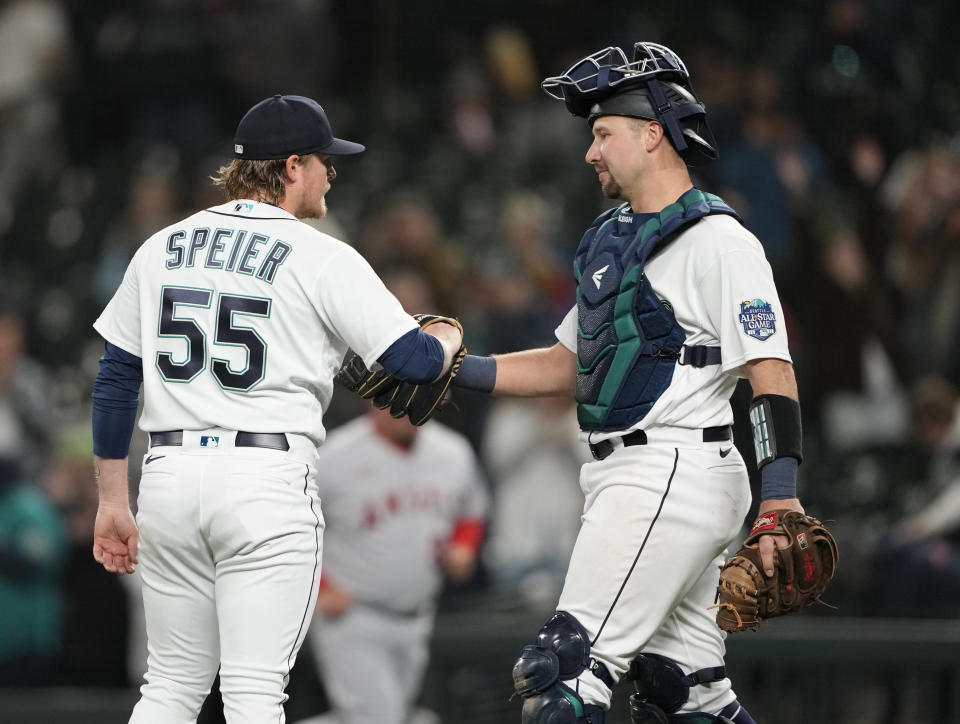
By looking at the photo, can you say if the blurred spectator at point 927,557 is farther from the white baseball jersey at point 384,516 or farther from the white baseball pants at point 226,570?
the white baseball pants at point 226,570

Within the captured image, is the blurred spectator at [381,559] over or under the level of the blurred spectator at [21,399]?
under

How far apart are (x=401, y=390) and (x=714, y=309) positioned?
2.84ft

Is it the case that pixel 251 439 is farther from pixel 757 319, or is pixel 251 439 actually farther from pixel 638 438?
pixel 757 319

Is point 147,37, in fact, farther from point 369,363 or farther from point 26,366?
point 369,363

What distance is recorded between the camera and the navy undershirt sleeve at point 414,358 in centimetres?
351

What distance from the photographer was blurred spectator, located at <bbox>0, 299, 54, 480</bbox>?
7.79 meters

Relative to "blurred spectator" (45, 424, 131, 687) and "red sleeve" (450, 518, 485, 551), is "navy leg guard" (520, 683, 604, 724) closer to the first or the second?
"red sleeve" (450, 518, 485, 551)

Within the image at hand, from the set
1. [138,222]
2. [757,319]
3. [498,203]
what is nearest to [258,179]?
[757,319]

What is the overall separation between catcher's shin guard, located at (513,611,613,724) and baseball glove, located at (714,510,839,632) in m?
0.34

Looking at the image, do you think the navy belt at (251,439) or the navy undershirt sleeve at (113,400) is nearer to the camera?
the navy belt at (251,439)

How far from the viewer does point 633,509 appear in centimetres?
354

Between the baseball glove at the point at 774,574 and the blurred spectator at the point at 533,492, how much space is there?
3.82 metres

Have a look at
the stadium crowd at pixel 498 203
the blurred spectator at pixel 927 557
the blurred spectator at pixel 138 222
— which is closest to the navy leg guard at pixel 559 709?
the stadium crowd at pixel 498 203

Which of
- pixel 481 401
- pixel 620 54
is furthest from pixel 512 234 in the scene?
pixel 620 54
